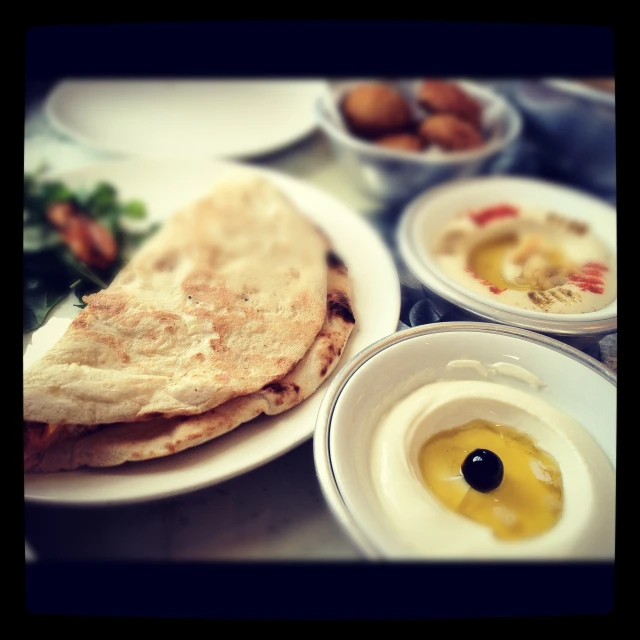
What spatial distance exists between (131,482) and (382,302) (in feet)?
1.93

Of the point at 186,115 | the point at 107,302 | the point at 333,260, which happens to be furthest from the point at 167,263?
the point at 186,115

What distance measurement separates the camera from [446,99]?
1.43 metres

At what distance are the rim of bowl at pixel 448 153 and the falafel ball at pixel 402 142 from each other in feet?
0.10

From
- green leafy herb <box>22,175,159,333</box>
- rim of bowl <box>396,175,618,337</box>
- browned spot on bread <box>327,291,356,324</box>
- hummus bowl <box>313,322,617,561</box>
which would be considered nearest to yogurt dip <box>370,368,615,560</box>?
hummus bowl <box>313,322,617,561</box>

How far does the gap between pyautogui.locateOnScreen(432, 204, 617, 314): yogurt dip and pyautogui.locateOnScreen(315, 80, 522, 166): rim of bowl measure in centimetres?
15

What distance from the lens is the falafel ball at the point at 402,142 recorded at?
1396mm

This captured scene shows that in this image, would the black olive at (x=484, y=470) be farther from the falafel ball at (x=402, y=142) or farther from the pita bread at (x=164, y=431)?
the falafel ball at (x=402, y=142)

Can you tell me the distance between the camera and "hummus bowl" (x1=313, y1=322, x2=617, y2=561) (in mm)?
817

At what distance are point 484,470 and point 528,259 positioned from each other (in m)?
0.54

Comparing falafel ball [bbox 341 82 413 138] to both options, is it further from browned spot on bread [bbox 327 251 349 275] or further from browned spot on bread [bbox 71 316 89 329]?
browned spot on bread [bbox 71 316 89 329]

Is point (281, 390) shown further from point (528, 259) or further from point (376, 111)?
point (376, 111)
